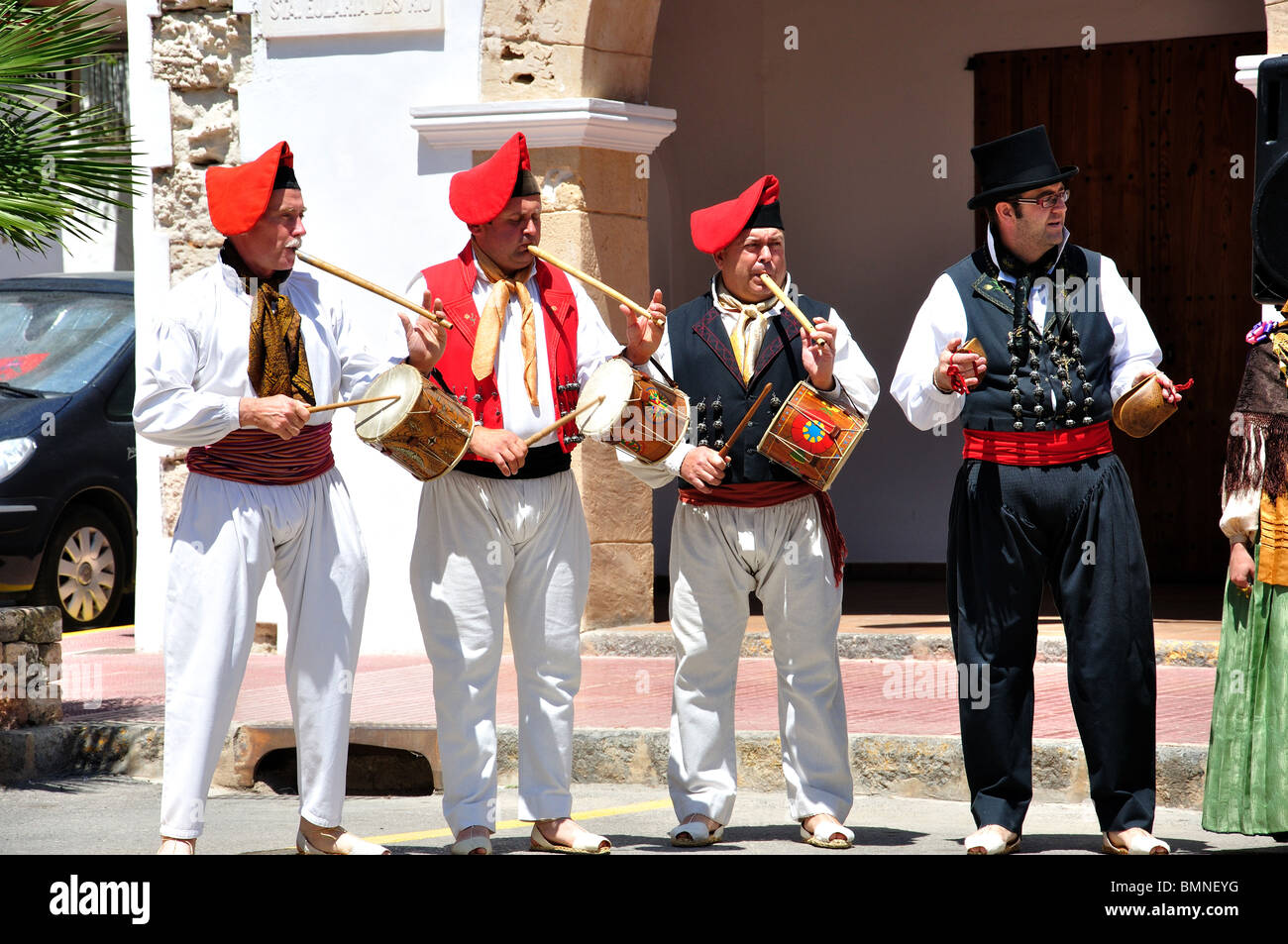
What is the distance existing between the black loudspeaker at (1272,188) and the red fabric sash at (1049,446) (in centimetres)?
106

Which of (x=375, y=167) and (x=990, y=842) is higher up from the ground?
(x=375, y=167)

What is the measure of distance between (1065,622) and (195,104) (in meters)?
5.53

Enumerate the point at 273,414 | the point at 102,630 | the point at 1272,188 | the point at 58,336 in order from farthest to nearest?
the point at 58,336
the point at 102,630
the point at 273,414
the point at 1272,188

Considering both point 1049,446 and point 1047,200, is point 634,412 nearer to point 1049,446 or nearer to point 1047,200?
point 1049,446

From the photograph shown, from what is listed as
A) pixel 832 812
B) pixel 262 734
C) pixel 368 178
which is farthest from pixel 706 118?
pixel 832 812

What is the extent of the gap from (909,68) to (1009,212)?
19.0 ft

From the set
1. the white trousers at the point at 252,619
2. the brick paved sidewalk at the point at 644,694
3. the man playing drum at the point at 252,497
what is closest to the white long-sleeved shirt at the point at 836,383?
the man playing drum at the point at 252,497

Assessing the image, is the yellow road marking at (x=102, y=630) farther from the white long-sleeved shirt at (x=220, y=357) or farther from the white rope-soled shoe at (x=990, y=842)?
the white rope-soled shoe at (x=990, y=842)

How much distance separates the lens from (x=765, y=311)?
17.0 ft

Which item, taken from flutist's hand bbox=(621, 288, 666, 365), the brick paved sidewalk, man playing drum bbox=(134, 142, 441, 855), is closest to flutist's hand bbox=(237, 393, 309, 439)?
man playing drum bbox=(134, 142, 441, 855)

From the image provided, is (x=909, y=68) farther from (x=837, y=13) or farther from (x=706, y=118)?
(x=706, y=118)

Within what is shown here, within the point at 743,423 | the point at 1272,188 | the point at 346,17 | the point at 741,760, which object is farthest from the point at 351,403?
the point at 346,17

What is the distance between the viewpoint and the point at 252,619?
4688 mm

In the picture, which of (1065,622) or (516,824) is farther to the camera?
(516,824)
